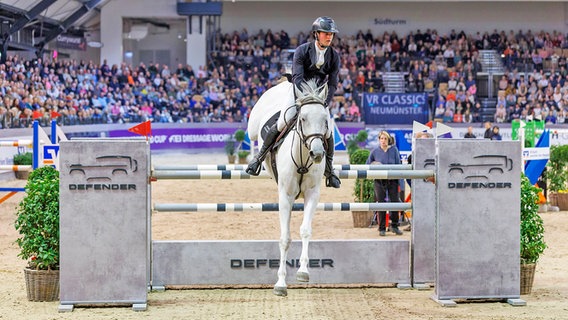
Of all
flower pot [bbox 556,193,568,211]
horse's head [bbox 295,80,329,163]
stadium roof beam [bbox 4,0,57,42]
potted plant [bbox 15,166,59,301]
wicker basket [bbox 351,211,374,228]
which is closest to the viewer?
horse's head [bbox 295,80,329,163]

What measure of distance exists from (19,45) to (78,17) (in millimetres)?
6491

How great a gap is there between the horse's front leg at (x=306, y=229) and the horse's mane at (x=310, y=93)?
0.88 m

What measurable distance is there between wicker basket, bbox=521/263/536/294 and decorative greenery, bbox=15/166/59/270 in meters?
4.47

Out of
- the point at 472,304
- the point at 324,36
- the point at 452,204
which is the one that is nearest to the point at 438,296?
the point at 472,304

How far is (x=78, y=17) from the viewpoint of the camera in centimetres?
4109

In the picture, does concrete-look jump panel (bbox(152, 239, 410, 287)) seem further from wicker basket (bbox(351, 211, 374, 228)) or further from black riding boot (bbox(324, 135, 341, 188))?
wicker basket (bbox(351, 211, 374, 228))

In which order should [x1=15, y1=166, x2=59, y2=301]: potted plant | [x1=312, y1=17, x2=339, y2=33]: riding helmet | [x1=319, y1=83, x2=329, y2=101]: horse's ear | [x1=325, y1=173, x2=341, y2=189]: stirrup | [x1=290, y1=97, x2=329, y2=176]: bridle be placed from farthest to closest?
[x1=15, y1=166, x2=59, y2=301]: potted plant → [x1=325, y1=173, x2=341, y2=189]: stirrup → [x1=312, y1=17, x2=339, y2=33]: riding helmet → [x1=319, y1=83, x2=329, y2=101]: horse's ear → [x1=290, y1=97, x2=329, y2=176]: bridle

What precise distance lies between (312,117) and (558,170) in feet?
37.7

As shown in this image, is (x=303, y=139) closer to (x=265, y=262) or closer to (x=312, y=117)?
(x=312, y=117)

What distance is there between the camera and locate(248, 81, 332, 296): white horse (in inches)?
290

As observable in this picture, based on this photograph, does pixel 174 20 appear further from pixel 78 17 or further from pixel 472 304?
pixel 472 304

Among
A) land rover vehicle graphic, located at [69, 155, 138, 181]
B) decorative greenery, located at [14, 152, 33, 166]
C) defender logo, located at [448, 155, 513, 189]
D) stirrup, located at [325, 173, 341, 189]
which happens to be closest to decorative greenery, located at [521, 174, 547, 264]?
defender logo, located at [448, 155, 513, 189]

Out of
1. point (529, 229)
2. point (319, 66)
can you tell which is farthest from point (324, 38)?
point (529, 229)

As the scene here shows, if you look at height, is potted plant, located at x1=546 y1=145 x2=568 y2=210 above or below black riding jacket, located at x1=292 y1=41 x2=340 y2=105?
below
